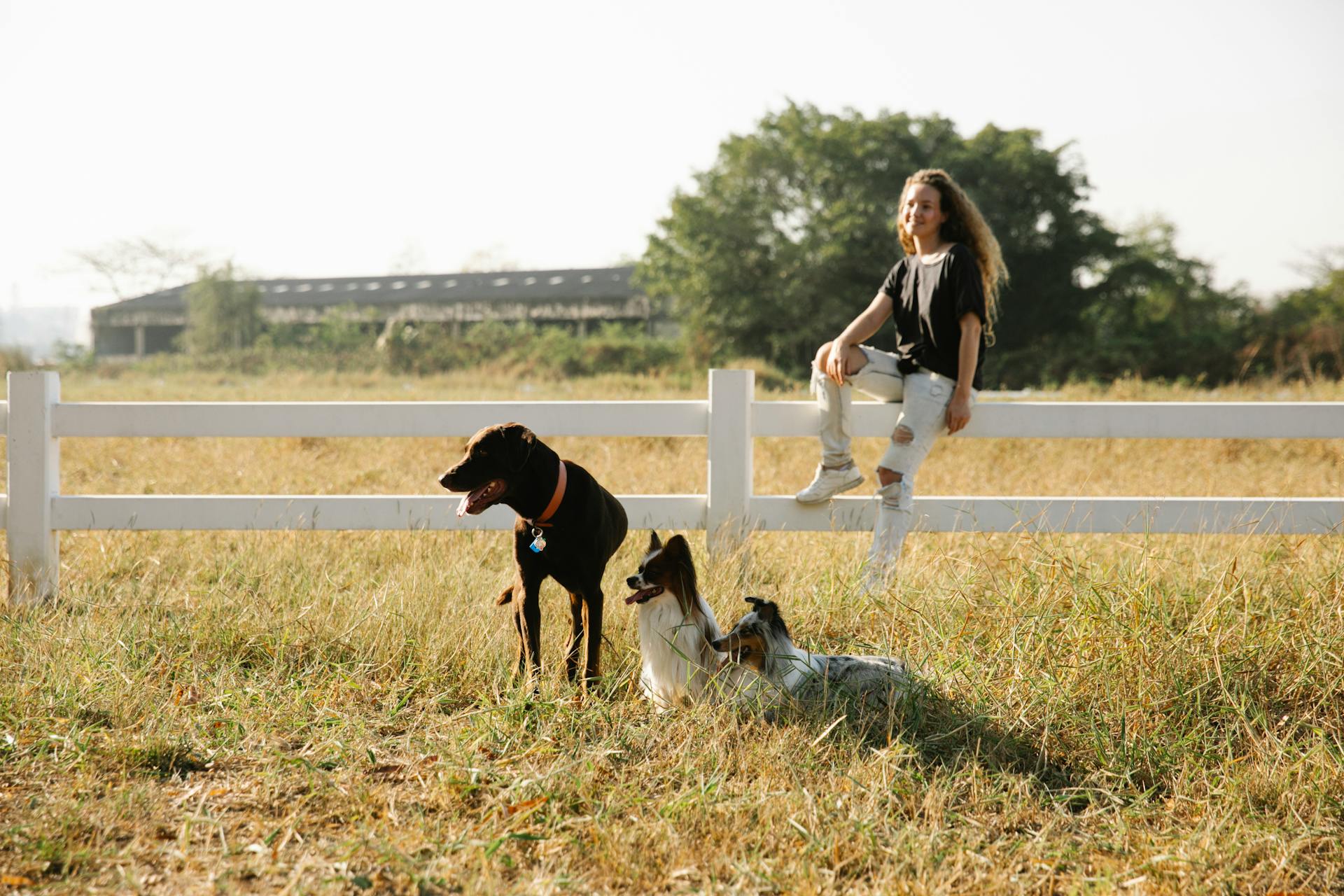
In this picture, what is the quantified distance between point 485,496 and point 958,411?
2.50 metres

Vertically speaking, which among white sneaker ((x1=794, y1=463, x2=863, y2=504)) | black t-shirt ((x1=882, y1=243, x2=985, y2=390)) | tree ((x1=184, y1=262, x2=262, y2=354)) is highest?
tree ((x1=184, y1=262, x2=262, y2=354))

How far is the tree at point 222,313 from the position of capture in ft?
131

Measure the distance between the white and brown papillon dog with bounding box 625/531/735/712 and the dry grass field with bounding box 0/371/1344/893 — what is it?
0.33 ft

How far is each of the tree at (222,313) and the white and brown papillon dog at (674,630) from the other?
39.9m

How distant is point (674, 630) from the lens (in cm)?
333

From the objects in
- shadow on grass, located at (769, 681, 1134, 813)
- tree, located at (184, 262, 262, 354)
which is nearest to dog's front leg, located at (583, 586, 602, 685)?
shadow on grass, located at (769, 681, 1134, 813)

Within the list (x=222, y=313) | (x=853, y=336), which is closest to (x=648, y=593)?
(x=853, y=336)

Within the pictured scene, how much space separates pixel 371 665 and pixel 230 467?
20.4 feet

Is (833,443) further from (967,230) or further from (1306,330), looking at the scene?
(1306,330)

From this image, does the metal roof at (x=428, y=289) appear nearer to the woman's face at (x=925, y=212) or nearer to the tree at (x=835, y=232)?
the tree at (x=835, y=232)

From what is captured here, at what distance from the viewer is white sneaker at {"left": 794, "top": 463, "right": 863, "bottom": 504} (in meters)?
4.93

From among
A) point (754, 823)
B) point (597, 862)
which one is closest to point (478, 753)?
point (597, 862)

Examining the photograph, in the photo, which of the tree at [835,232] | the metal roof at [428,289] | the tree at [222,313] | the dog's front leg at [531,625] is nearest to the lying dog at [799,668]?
the dog's front leg at [531,625]

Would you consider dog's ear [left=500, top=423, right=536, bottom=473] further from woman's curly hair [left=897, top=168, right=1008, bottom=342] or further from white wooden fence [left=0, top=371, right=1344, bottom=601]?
woman's curly hair [left=897, top=168, right=1008, bottom=342]
